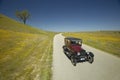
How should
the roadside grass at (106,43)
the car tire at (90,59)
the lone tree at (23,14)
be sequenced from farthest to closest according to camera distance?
the lone tree at (23,14) → the roadside grass at (106,43) → the car tire at (90,59)

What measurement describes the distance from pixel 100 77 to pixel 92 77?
61 cm

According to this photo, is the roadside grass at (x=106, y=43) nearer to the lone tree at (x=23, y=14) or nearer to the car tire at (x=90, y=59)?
the car tire at (x=90, y=59)

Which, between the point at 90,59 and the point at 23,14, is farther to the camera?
the point at 23,14

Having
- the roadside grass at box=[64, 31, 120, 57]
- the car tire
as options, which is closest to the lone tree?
the roadside grass at box=[64, 31, 120, 57]

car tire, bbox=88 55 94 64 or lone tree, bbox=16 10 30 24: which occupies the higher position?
lone tree, bbox=16 10 30 24

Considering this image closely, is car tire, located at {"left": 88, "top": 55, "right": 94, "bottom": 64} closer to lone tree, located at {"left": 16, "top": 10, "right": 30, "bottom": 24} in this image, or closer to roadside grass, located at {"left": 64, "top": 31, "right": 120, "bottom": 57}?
roadside grass, located at {"left": 64, "top": 31, "right": 120, "bottom": 57}

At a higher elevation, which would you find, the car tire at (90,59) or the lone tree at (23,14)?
the lone tree at (23,14)

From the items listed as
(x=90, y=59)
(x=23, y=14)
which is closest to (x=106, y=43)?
(x=90, y=59)

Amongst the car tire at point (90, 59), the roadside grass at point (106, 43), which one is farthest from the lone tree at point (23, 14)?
the car tire at point (90, 59)

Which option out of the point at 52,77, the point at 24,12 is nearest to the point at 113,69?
the point at 52,77

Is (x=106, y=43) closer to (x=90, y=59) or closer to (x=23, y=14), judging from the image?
(x=90, y=59)

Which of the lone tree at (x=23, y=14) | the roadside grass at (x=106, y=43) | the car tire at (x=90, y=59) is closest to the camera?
the car tire at (x=90, y=59)

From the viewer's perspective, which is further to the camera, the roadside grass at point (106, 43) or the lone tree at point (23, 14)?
the lone tree at point (23, 14)

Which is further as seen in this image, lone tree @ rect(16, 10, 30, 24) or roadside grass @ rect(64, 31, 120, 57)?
lone tree @ rect(16, 10, 30, 24)
